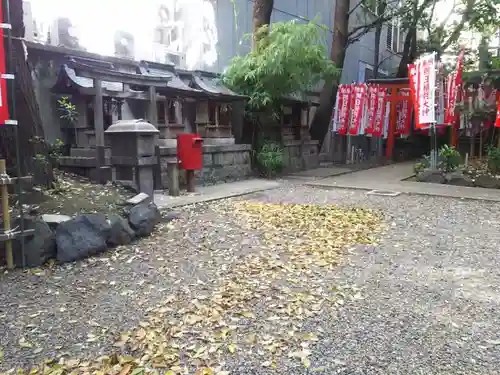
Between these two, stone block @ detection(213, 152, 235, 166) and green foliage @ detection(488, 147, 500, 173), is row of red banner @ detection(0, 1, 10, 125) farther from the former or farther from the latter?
green foliage @ detection(488, 147, 500, 173)

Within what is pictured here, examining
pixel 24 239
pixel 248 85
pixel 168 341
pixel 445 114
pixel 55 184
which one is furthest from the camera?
pixel 445 114

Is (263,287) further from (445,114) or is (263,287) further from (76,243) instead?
(445,114)

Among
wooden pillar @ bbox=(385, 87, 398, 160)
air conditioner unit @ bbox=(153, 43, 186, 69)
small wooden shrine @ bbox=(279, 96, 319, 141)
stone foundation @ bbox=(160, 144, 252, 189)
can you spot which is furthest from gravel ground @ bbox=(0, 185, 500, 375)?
wooden pillar @ bbox=(385, 87, 398, 160)

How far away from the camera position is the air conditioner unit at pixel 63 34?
952 centimetres

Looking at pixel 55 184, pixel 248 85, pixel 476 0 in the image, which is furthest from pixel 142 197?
pixel 476 0

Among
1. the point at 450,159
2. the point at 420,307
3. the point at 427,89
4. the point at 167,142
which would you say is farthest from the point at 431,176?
the point at 420,307

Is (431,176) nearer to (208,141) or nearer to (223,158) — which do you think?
(223,158)

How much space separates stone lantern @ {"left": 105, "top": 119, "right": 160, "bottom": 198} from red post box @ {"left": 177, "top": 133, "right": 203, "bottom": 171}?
125cm

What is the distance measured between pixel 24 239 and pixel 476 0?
19330 millimetres

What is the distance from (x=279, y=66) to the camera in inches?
420

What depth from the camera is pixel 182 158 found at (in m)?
9.20

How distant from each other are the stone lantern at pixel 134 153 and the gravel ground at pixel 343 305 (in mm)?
1498

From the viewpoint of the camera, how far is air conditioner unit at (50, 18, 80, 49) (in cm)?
952

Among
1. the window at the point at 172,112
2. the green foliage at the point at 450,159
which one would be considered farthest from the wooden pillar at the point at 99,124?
the green foliage at the point at 450,159
